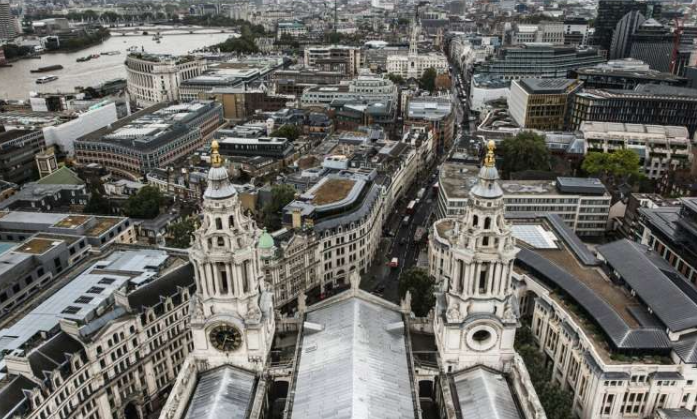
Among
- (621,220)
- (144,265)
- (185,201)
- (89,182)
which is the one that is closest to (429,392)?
(144,265)

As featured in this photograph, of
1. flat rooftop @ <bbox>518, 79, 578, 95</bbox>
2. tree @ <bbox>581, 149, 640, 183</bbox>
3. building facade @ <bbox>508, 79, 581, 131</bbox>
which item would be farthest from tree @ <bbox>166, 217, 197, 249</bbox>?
flat rooftop @ <bbox>518, 79, 578, 95</bbox>

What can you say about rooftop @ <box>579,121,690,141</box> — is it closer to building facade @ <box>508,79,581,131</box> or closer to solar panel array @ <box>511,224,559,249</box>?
building facade @ <box>508,79,581,131</box>

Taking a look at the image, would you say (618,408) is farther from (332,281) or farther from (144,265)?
(144,265)

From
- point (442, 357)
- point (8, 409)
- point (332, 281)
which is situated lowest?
point (332, 281)

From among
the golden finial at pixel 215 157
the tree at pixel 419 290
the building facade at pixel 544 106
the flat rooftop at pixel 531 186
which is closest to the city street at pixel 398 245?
the tree at pixel 419 290

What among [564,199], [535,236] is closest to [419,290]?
[535,236]

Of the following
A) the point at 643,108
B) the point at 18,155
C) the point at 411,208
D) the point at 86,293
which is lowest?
the point at 411,208

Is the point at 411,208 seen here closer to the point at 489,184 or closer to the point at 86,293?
the point at 86,293
